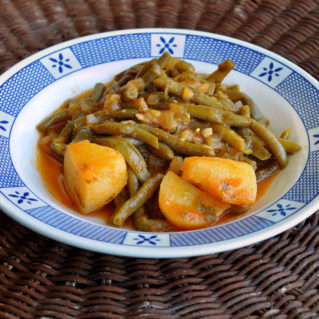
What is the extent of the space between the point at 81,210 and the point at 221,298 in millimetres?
1038

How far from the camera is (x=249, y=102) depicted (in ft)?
11.6

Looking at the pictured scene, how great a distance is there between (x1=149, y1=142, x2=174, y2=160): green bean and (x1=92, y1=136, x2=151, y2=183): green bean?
13 centimetres

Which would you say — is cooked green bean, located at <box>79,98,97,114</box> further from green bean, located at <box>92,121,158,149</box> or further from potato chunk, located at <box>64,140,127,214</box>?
potato chunk, located at <box>64,140,127,214</box>

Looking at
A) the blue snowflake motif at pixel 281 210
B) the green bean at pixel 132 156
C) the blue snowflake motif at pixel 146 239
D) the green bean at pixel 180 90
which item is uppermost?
the blue snowflake motif at pixel 281 210

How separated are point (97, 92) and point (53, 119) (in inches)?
16.4

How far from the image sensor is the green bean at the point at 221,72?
3504mm

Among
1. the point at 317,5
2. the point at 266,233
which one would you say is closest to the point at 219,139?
the point at 266,233

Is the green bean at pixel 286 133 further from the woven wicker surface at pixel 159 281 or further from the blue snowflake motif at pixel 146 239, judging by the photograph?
the blue snowflake motif at pixel 146 239

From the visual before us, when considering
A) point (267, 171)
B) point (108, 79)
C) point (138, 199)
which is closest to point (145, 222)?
point (138, 199)

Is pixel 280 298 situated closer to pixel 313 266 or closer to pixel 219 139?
pixel 313 266

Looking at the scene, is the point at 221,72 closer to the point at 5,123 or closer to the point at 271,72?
the point at 271,72

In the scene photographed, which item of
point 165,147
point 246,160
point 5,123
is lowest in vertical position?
point 5,123

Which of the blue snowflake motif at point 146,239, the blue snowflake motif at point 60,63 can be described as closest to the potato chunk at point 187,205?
the blue snowflake motif at point 146,239

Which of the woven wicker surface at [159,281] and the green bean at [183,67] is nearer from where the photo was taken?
the woven wicker surface at [159,281]
